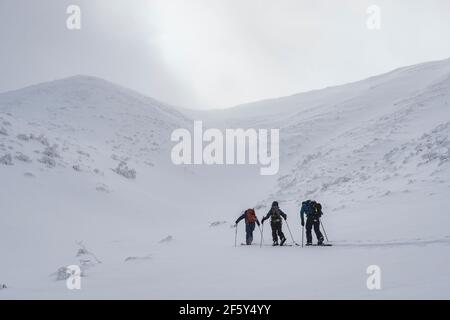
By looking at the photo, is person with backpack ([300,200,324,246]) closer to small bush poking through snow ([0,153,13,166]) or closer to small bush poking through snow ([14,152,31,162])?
small bush poking through snow ([0,153,13,166])

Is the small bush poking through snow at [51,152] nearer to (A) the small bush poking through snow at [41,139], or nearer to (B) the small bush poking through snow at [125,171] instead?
(A) the small bush poking through snow at [41,139]

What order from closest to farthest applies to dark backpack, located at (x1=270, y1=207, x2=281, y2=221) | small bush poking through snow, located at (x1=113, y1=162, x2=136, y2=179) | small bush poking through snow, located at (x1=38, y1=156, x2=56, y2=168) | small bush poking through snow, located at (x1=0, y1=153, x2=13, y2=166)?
dark backpack, located at (x1=270, y1=207, x2=281, y2=221), small bush poking through snow, located at (x1=0, y1=153, x2=13, y2=166), small bush poking through snow, located at (x1=38, y1=156, x2=56, y2=168), small bush poking through snow, located at (x1=113, y1=162, x2=136, y2=179)

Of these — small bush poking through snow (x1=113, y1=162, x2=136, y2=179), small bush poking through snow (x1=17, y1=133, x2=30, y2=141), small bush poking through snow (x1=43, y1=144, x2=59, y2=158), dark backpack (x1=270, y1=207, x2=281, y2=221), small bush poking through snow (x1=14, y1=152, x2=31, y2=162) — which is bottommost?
dark backpack (x1=270, y1=207, x2=281, y2=221)

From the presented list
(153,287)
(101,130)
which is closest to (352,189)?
(153,287)

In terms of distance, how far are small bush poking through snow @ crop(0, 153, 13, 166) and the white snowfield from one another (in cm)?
46

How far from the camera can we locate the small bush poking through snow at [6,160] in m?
23.9

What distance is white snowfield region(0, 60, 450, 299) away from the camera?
31.1 feet

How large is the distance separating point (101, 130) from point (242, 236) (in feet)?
118

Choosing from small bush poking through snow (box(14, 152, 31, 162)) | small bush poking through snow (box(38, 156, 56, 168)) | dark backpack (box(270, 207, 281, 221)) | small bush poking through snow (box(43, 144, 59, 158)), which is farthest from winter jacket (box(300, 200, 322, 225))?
small bush poking through snow (box(43, 144, 59, 158))

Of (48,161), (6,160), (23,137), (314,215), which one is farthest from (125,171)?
(314,215)

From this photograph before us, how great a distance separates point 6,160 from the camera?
78.9ft

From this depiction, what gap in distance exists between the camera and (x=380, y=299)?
691 centimetres
